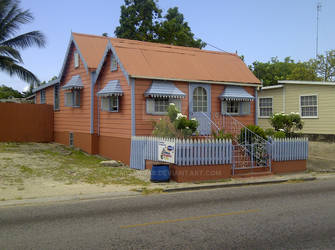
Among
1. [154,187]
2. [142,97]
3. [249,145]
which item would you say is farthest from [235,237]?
[142,97]

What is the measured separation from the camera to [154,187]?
38.3 ft

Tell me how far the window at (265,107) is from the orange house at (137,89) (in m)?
6.41

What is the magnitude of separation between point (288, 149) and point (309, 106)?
32.2 feet

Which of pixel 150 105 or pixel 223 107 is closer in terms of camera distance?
pixel 150 105

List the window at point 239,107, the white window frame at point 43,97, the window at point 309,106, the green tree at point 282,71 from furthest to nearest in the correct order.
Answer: the green tree at point 282,71 < the white window frame at point 43,97 < the window at point 309,106 < the window at point 239,107

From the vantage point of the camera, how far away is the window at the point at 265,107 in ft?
86.2

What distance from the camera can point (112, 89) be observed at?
54.6 ft

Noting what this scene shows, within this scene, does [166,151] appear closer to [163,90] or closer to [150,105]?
[150,105]

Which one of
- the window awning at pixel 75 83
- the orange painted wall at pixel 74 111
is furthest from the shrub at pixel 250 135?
the window awning at pixel 75 83

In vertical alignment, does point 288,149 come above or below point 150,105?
below

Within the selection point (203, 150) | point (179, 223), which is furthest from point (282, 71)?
point (179, 223)

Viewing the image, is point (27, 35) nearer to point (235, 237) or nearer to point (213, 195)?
point (213, 195)

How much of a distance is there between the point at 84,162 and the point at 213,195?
27.0 ft

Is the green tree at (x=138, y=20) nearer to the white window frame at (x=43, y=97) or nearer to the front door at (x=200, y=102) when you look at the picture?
the white window frame at (x=43, y=97)
